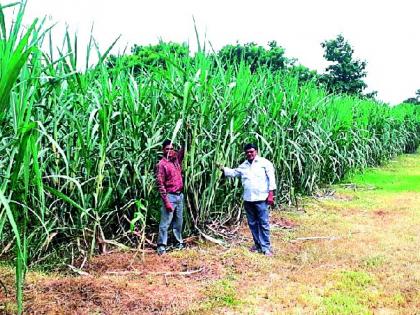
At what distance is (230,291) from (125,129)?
5.52 feet

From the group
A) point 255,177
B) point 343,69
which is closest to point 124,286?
point 255,177

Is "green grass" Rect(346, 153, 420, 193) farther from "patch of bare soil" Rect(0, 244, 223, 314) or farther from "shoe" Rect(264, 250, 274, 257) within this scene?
"patch of bare soil" Rect(0, 244, 223, 314)

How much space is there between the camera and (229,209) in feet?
18.3

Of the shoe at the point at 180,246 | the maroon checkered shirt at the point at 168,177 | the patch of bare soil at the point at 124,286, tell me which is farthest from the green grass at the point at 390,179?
the patch of bare soil at the point at 124,286

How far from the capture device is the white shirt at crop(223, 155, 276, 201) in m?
5.03

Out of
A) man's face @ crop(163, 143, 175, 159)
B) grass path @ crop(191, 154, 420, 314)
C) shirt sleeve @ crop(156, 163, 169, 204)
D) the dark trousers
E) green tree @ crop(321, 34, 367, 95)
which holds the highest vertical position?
green tree @ crop(321, 34, 367, 95)

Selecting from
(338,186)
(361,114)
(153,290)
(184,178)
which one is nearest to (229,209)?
(184,178)

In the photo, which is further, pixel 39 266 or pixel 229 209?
pixel 229 209

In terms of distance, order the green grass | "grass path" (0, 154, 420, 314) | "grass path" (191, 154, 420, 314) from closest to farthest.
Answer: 1. "grass path" (0, 154, 420, 314)
2. "grass path" (191, 154, 420, 314)
3. the green grass

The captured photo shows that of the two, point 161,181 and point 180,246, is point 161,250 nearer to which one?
point 180,246

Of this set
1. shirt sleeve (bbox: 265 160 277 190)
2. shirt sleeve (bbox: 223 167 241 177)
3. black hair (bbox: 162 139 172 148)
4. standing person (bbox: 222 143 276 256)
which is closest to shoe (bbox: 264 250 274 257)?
standing person (bbox: 222 143 276 256)

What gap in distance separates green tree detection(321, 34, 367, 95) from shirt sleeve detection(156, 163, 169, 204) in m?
23.4

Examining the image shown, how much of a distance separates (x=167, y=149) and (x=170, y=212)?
59 centimetres

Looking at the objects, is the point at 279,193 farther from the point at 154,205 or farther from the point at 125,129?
the point at 125,129
